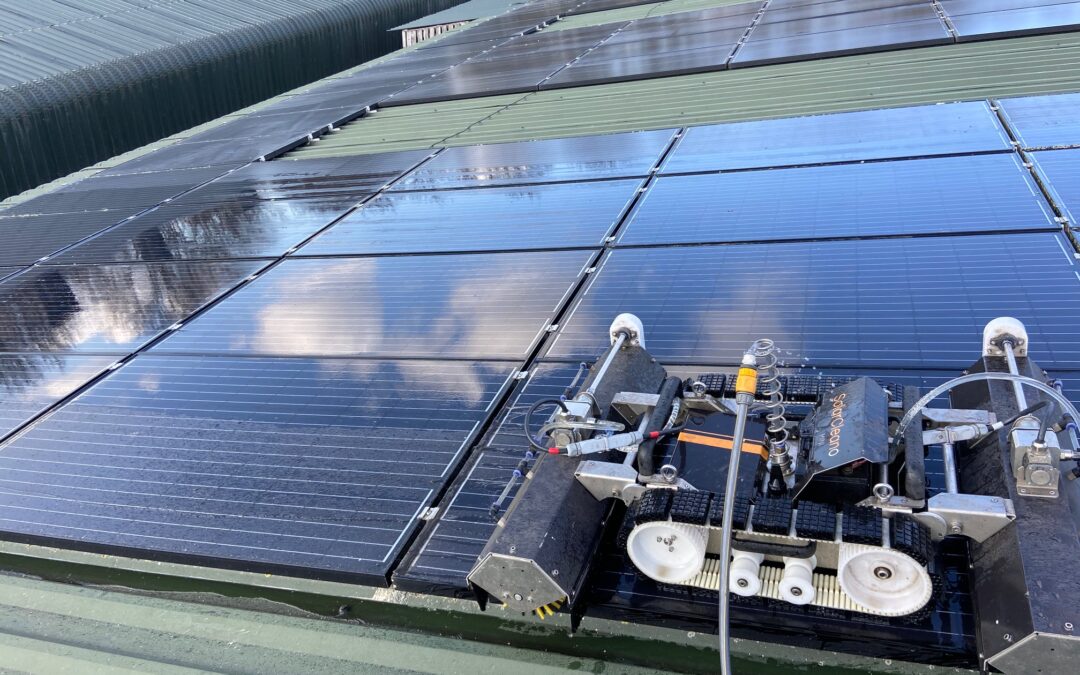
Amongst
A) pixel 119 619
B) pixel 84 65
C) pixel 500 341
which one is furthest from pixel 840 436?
pixel 84 65

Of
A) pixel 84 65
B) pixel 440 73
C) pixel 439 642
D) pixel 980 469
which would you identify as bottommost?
pixel 439 642

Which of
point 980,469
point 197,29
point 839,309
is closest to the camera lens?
point 980,469

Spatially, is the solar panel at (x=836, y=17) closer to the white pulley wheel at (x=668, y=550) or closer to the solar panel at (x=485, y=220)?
the solar panel at (x=485, y=220)

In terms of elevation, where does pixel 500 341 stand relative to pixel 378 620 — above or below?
above

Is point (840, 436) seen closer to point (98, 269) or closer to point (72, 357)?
point (72, 357)

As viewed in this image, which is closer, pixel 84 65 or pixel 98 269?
pixel 98 269

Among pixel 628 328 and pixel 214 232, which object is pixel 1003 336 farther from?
pixel 214 232
